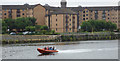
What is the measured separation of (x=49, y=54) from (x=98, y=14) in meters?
114

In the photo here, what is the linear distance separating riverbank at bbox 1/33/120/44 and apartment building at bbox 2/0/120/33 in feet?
51.8

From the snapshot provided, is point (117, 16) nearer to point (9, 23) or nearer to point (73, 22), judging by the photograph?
point (73, 22)

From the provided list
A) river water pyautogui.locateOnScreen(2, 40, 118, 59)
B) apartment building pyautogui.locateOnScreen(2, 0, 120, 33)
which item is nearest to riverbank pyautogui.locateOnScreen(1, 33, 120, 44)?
apartment building pyautogui.locateOnScreen(2, 0, 120, 33)

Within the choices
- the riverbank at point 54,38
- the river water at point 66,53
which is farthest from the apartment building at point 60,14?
the river water at point 66,53

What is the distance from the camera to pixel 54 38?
360 ft

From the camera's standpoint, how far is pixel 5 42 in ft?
315

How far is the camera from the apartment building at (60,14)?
132875 millimetres

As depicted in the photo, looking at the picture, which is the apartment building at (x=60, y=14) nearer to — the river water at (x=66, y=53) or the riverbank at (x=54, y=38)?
the riverbank at (x=54, y=38)

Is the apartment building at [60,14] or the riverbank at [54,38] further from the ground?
the apartment building at [60,14]

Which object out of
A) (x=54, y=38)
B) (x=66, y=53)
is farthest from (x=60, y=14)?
(x=66, y=53)

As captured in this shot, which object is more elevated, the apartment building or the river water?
the apartment building

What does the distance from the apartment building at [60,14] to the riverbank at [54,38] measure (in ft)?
51.8

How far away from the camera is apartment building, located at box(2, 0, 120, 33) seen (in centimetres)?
13288

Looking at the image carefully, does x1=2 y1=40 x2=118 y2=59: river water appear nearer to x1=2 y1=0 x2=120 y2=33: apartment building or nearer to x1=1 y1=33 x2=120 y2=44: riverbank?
x1=1 y1=33 x2=120 y2=44: riverbank
